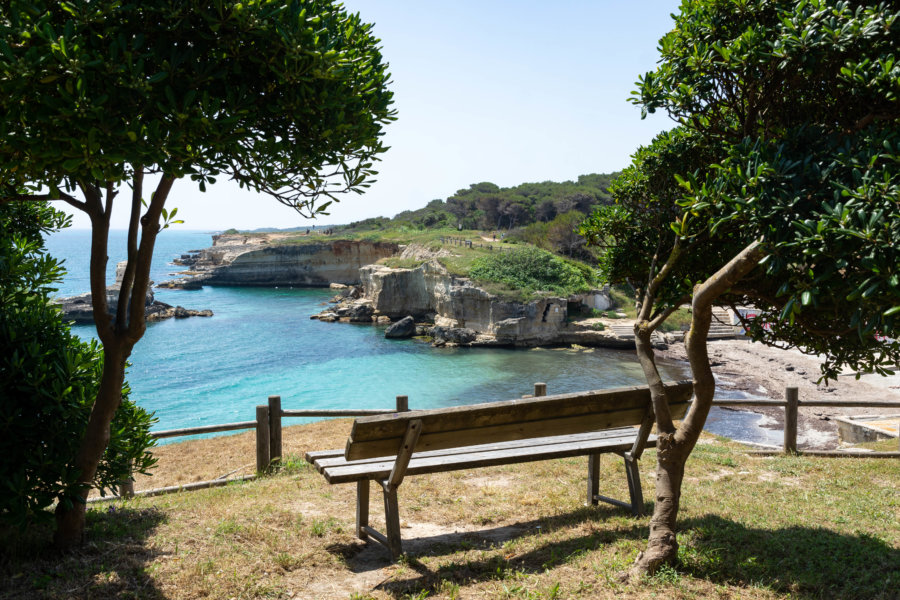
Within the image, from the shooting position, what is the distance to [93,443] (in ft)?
14.2

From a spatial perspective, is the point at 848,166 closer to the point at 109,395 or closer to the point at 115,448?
the point at 109,395

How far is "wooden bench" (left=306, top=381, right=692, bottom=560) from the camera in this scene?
4242 mm

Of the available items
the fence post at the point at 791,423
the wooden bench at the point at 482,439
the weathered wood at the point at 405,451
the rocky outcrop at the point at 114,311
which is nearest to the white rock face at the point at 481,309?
the rocky outcrop at the point at 114,311

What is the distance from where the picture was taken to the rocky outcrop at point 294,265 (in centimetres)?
6938

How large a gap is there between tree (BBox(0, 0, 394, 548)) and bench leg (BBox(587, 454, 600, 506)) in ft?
11.0

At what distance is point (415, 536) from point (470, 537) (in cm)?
49

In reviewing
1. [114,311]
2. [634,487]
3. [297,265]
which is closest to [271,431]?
[634,487]

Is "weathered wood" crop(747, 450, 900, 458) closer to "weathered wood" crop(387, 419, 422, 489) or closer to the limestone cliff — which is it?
"weathered wood" crop(387, 419, 422, 489)

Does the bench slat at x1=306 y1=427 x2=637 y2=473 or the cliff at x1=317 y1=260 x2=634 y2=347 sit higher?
the bench slat at x1=306 y1=427 x2=637 y2=473

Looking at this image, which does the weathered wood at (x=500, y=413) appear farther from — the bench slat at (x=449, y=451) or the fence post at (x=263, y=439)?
the fence post at (x=263, y=439)

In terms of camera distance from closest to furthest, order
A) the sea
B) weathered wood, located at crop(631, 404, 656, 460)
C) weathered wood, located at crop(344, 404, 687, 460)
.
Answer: weathered wood, located at crop(344, 404, 687, 460), weathered wood, located at crop(631, 404, 656, 460), the sea

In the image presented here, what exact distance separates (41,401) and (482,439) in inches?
126

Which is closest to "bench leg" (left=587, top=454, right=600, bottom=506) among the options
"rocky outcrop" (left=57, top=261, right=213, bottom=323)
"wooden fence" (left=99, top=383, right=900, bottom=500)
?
"wooden fence" (left=99, top=383, right=900, bottom=500)

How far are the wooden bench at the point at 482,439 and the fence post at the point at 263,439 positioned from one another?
9.81 feet
